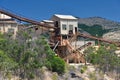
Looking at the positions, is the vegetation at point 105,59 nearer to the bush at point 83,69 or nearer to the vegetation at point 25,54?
the bush at point 83,69

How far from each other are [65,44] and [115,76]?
50.2 feet

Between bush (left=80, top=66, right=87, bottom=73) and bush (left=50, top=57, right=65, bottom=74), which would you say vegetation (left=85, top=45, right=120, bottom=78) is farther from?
bush (left=50, top=57, right=65, bottom=74)

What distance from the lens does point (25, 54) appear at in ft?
251

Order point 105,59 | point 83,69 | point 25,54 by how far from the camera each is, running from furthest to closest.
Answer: point 105,59
point 83,69
point 25,54

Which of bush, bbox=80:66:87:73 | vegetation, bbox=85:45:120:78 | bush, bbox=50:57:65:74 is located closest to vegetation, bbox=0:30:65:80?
bush, bbox=50:57:65:74

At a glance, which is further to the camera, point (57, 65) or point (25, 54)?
point (57, 65)

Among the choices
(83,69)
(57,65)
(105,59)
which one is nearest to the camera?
(57,65)

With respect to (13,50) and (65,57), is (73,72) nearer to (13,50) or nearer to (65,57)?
(65,57)

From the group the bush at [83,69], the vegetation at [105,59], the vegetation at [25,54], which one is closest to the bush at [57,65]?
the vegetation at [25,54]

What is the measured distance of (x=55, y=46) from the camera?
100688mm

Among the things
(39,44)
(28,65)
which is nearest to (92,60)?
(39,44)

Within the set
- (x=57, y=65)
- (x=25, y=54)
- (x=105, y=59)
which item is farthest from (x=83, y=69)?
(x=25, y=54)

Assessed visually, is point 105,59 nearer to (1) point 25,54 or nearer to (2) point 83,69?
(2) point 83,69

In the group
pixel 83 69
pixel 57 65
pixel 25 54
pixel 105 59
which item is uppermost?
pixel 25 54
